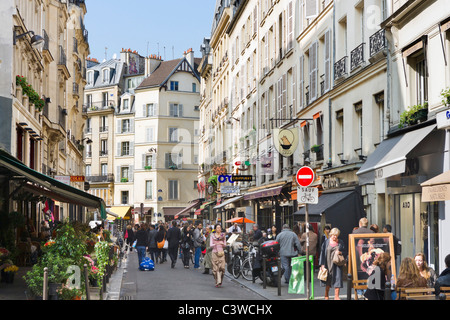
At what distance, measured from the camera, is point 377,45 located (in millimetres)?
19203

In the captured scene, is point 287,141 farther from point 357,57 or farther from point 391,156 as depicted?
point 391,156

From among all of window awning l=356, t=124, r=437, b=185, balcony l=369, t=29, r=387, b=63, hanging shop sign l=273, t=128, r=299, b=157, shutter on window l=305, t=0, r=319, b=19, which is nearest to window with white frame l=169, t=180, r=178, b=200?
hanging shop sign l=273, t=128, r=299, b=157

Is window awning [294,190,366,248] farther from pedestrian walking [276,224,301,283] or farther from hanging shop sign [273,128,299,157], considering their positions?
hanging shop sign [273,128,299,157]

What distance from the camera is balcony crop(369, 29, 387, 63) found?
1867 centimetres

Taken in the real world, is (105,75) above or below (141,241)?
above

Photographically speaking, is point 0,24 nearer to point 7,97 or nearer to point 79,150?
point 7,97

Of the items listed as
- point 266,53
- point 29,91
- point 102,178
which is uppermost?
point 266,53

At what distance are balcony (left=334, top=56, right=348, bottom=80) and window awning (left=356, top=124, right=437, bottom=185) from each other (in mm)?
4363

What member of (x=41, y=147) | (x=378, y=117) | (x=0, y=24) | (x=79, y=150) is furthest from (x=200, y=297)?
(x=79, y=150)

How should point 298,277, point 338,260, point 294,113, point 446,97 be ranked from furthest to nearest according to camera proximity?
1. point 294,113
2. point 298,277
3. point 446,97
4. point 338,260

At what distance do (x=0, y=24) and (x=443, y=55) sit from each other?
1362 cm

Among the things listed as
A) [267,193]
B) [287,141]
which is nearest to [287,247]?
[287,141]

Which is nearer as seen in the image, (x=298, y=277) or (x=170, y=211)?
(x=298, y=277)

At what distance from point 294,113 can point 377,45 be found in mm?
10044
